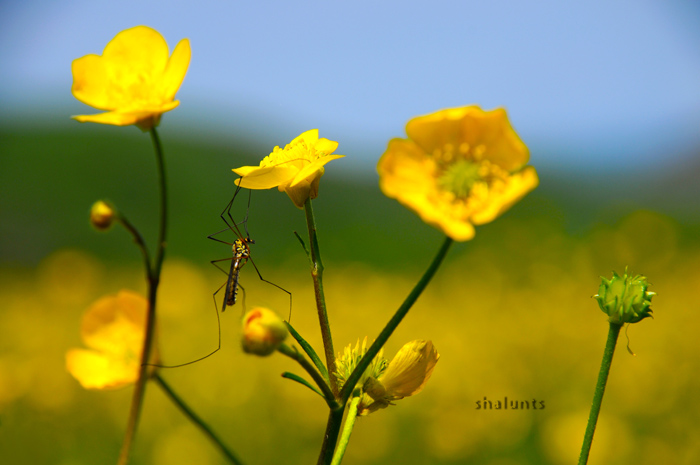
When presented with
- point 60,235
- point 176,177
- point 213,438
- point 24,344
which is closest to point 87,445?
point 24,344

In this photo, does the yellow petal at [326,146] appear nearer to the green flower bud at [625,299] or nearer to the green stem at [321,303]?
the green stem at [321,303]

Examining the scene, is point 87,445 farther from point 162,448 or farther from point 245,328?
point 245,328

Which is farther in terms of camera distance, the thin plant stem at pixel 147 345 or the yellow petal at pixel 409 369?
the yellow petal at pixel 409 369

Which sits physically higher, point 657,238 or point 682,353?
point 657,238

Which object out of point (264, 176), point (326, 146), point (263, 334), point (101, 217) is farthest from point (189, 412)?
point (326, 146)

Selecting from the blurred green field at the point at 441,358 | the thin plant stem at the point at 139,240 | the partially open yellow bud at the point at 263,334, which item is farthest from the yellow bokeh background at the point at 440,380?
the thin plant stem at the point at 139,240

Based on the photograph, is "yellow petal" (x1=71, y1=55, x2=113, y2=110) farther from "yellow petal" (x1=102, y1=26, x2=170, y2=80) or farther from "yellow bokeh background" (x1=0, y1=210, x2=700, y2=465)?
"yellow bokeh background" (x1=0, y1=210, x2=700, y2=465)

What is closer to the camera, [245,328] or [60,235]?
[245,328]
